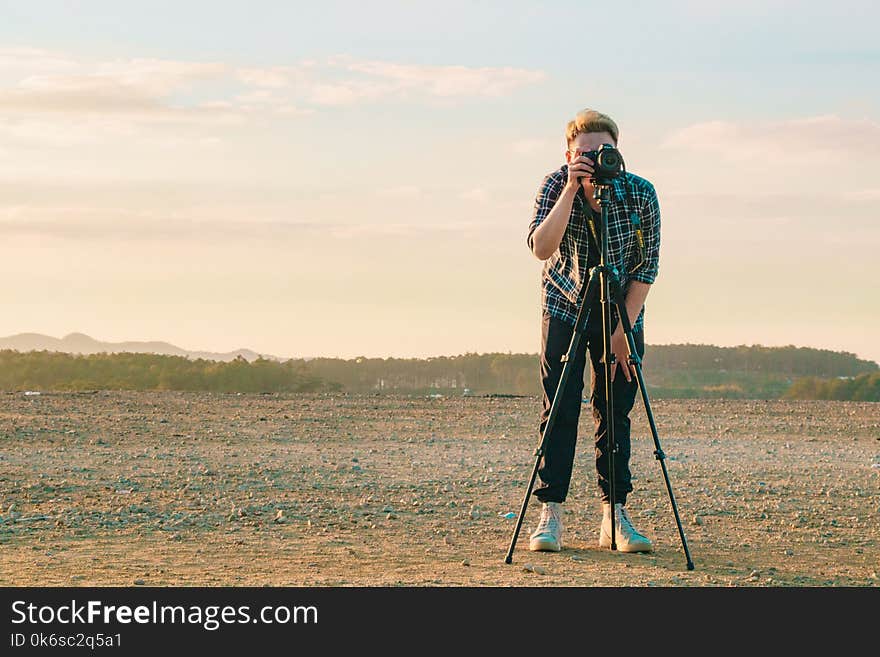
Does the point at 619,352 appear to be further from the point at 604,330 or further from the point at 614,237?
the point at 614,237

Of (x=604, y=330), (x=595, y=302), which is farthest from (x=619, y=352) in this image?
(x=595, y=302)

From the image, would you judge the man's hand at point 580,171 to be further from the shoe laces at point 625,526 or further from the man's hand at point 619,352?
the shoe laces at point 625,526

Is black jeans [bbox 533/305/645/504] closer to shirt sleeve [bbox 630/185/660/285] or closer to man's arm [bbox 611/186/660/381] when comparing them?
man's arm [bbox 611/186/660/381]

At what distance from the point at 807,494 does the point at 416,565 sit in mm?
4734

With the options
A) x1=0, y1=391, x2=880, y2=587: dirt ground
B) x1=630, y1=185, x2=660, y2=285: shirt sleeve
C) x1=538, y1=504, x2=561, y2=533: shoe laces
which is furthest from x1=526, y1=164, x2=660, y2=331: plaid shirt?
x1=0, y1=391, x2=880, y2=587: dirt ground

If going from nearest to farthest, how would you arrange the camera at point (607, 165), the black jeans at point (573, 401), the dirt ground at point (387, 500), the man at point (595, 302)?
the camera at point (607, 165)
the dirt ground at point (387, 500)
the man at point (595, 302)
the black jeans at point (573, 401)

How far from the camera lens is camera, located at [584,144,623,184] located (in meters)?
6.32

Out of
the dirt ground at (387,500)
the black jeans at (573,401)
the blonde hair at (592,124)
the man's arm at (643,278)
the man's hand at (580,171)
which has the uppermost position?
the blonde hair at (592,124)

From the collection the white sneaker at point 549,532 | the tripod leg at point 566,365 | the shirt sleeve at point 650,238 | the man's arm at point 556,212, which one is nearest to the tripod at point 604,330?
the tripod leg at point 566,365

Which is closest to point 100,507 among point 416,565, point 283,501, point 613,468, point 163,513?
point 163,513

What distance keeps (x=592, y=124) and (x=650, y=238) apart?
2.46ft

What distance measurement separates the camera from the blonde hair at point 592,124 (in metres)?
6.62

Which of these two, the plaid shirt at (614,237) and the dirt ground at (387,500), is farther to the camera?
the plaid shirt at (614,237)

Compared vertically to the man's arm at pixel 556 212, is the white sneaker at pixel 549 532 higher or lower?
lower
